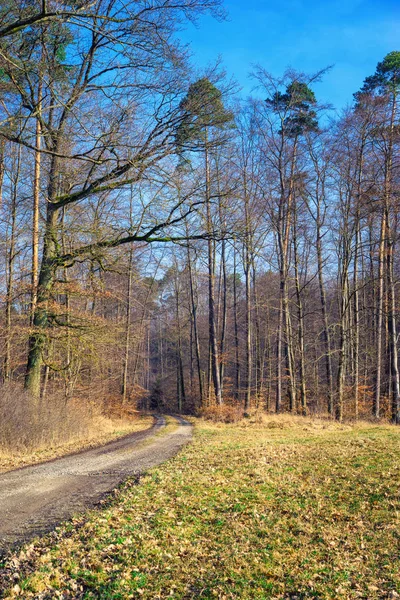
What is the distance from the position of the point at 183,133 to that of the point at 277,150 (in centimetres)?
1406

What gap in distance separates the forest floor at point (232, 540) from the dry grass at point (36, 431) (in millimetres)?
4215

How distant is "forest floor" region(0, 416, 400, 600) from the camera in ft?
14.4

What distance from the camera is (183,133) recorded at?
11.8 metres

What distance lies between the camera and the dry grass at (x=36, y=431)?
11.1m

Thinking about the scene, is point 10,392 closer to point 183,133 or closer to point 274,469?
point 274,469

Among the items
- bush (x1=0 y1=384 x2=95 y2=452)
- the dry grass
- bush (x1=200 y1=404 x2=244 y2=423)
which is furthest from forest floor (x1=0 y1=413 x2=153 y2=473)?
bush (x1=200 y1=404 x2=244 y2=423)

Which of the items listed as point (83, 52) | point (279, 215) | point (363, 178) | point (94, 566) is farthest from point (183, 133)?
point (363, 178)

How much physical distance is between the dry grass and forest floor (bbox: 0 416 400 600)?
4.21m

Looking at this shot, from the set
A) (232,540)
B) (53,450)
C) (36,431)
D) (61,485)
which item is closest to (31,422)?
(36,431)

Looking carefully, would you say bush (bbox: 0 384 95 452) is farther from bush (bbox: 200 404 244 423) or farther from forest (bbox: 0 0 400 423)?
bush (bbox: 200 404 244 423)

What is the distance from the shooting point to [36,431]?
12.4m

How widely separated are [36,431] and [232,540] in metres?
8.55

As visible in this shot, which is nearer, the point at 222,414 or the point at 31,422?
the point at 31,422

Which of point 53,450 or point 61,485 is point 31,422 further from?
point 61,485
